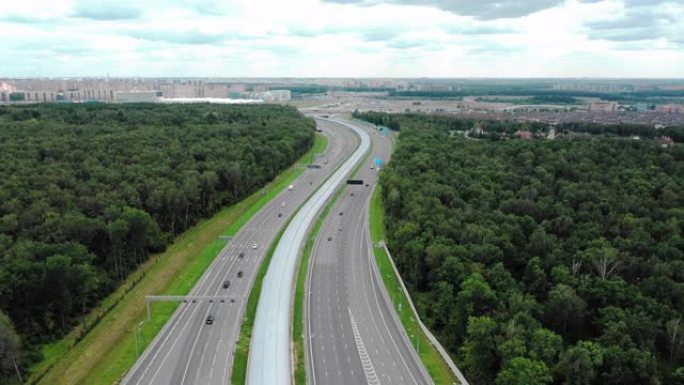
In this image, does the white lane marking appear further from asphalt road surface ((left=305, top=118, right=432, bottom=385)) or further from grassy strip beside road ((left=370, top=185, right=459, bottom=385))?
grassy strip beside road ((left=370, top=185, right=459, bottom=385))

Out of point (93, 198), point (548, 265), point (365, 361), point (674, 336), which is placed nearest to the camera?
point (674, 336)

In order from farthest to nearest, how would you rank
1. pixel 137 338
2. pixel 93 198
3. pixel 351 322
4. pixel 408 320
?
pixel 93 198, pixel 408 320, pixel 351 322, pixel 137 338

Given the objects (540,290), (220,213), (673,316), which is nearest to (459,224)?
(540,290)

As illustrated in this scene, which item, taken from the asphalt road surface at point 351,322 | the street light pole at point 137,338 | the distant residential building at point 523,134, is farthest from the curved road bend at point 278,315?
the distant residential building at point 523,134

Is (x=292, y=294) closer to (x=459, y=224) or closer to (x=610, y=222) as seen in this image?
(x=459, y=224)

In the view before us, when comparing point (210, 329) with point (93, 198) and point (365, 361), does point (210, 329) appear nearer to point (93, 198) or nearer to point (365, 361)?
point (365, 361)

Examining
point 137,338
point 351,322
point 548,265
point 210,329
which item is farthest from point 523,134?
point 137,338

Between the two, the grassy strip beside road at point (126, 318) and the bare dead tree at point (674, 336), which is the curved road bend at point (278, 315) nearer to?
the grassy strip beside road at point (126, 318)
